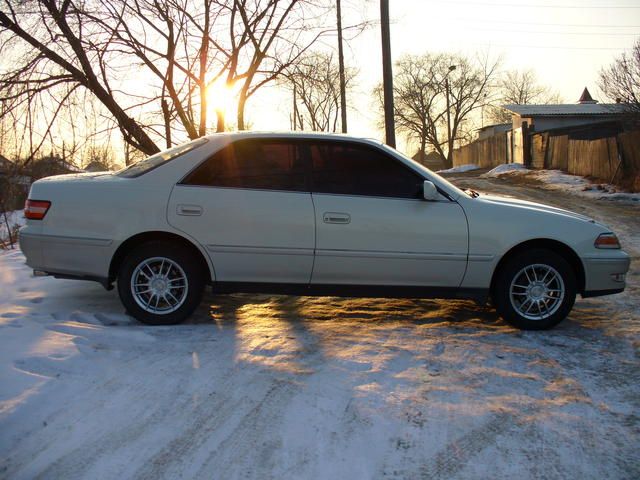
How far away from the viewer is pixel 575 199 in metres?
16.2

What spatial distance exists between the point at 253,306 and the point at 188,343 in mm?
1437

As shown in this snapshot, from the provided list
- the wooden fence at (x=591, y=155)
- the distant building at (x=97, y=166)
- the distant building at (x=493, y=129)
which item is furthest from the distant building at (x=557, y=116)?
the distant building at (x=97, y=166)

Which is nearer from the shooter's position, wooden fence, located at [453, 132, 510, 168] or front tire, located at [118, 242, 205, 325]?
front tire, located at [118, 242, 205, 325]

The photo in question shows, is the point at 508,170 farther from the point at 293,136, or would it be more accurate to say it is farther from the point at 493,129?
the point at 493,129

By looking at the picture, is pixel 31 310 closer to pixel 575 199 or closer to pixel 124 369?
pixel 124 369

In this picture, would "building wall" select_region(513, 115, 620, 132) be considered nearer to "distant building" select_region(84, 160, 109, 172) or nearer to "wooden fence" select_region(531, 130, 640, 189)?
"wooden fence" select_region(531, 130, 640, 189)

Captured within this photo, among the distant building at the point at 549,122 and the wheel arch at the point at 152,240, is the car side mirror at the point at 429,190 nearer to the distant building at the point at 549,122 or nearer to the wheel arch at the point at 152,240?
the wheel arch at the point at 152,240

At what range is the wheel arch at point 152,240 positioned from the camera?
5121 millimetres

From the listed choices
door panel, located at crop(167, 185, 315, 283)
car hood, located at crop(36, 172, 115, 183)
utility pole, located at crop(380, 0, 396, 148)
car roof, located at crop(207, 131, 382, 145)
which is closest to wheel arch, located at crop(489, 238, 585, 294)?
car roof, located at crop(207, 131, 382, 145)

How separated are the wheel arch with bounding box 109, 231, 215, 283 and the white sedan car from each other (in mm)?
12

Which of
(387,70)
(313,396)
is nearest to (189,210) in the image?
(313,396)

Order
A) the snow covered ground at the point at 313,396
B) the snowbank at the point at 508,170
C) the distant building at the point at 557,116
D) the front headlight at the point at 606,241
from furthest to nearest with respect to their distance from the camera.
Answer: the distant building at the point at 557,116, the snowbank at the point at 508,170, the front headlight at the point at 606,241, the snow covered ground at the point at 313,396

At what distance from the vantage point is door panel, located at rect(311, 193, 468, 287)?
201 inches

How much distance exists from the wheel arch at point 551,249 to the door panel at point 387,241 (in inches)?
14.1
